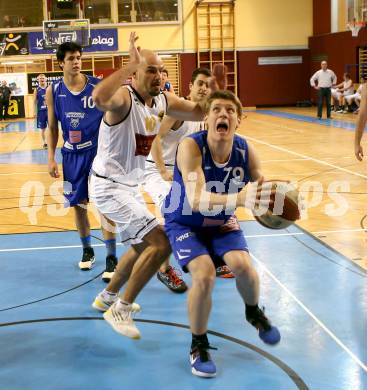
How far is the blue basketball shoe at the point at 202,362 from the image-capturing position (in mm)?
3742

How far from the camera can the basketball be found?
12.2ft

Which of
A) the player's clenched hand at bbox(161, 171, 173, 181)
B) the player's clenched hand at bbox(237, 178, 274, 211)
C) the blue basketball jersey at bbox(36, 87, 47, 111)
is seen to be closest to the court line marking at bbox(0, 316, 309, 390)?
the player's clenched hand at bbox(237, 178, 274, 211)

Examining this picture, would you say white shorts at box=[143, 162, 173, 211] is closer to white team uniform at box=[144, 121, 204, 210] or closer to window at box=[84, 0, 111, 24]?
white team uniform at box=[144, 121, 204, 210]

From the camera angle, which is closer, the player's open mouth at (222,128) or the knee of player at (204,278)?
the knee of player at (204,278)

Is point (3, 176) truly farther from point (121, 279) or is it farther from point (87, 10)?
point (87, 10)

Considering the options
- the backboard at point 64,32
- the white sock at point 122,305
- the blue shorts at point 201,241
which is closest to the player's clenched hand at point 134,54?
the blue shorts at point 201,241

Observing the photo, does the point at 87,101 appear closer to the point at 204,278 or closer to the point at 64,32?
the point at 204,278

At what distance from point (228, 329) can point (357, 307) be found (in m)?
1.08

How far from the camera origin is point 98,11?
29188 mm

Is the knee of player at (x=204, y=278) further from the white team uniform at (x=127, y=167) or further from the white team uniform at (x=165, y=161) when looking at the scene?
the white team uniform at (x=165, y=161)

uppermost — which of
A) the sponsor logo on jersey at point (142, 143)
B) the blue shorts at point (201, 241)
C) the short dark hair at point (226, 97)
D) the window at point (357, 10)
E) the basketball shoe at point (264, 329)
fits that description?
the window at point (357, 10)

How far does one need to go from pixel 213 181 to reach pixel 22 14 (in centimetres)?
2770

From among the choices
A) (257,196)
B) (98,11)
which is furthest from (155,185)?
(98,11)

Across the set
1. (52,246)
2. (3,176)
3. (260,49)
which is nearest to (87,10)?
(260,49)
